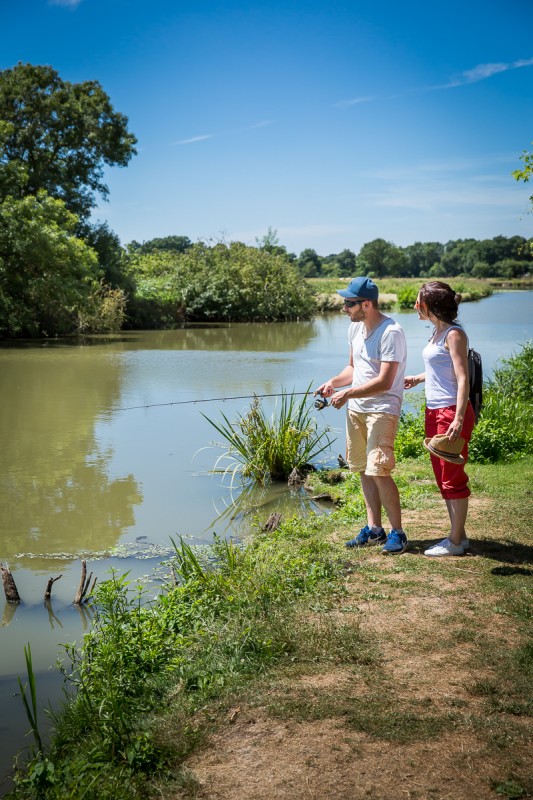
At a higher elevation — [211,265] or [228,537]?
[211,265]

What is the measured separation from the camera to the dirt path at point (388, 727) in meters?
2.77

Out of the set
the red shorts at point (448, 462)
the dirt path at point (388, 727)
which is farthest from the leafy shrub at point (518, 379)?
the dirt path at point (388, 727)

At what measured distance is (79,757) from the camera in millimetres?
3156

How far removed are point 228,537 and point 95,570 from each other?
1.36 meters

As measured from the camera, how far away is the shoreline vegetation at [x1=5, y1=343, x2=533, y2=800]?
286cm

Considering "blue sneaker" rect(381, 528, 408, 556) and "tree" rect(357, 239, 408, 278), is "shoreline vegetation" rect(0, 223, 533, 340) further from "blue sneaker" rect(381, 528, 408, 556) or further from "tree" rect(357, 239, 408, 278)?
"tree" rect(357, 239, 408, 278)

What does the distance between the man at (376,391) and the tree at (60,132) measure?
29.5 metres

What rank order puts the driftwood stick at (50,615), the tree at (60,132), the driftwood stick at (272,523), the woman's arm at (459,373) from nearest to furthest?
the woman's arm at (459,373) < the driftwood stick at (50,615) < the driftwood stick at (272,523) < the tree at (60,132)

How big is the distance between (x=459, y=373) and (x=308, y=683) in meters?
2.14

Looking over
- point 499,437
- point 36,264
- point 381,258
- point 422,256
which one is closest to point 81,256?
point 36,264

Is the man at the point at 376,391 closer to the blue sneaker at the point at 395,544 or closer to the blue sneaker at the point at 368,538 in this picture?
the blue sneaker at the point at 395,544

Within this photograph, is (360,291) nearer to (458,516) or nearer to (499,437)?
(458,516)

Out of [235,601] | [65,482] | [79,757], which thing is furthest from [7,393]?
[79,757]

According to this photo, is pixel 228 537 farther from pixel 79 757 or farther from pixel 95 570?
pixel 79 757
